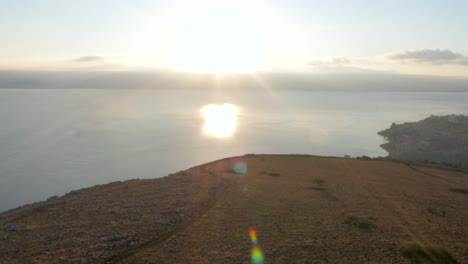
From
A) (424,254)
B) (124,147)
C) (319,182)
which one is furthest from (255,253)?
(124,147)

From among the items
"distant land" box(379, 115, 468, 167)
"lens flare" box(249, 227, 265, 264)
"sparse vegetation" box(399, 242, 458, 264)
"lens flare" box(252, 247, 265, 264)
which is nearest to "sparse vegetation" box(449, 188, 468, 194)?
"sparse vegetation" box(399, 242, 458, 264)

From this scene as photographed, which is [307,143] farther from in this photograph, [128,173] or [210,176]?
[210,176]

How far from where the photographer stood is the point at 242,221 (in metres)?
15.1

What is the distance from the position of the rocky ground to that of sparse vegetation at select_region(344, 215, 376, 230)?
45 mm

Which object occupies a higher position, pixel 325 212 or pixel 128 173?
pixel 325 212

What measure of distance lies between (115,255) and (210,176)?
1205cm

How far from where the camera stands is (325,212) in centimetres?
1641

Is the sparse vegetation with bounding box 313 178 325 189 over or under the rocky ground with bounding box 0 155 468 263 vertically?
over

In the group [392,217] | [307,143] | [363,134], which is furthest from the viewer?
[363,134]

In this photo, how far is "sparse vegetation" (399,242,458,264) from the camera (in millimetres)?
11695

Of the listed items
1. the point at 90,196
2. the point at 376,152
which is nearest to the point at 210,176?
the point at 90,196

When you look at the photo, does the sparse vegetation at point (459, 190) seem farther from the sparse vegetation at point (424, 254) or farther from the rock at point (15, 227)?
the rock at point (15, 227)

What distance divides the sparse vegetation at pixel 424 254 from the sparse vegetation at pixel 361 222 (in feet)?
7.08

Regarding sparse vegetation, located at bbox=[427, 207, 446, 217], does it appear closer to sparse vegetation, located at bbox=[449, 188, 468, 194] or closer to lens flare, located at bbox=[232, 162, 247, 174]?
sparse vegetation, located at bbox=[449, 188, 468, 194]
